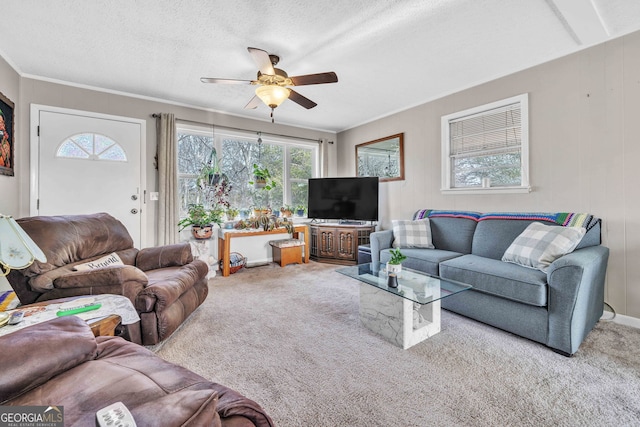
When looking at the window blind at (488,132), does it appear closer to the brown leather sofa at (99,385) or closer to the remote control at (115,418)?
the brown leather sofa at (99,385)

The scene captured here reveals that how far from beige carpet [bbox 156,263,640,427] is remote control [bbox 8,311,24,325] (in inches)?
33.9

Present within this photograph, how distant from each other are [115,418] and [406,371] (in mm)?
1593

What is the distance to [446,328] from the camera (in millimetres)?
2355

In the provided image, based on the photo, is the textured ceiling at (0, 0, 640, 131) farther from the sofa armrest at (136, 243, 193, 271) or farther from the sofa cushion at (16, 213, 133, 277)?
the sofa armrest at (136, 243, 193, 271)

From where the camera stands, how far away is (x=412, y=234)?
346 cm

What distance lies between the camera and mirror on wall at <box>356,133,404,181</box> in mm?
4445

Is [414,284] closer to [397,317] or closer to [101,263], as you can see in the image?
[397,317]

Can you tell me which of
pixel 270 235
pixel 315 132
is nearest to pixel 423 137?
pixel 315 132

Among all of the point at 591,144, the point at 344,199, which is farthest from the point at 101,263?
the point at 591,144

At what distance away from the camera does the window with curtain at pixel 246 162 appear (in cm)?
421

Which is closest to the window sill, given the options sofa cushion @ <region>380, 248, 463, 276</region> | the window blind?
the window blind

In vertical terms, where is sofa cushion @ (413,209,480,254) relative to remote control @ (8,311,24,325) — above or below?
above

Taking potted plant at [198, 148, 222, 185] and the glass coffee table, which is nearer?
the glass coffee table

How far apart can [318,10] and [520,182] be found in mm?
2710
